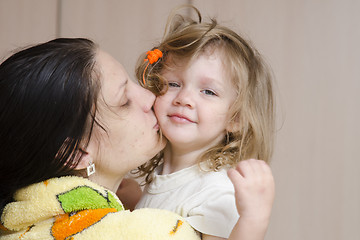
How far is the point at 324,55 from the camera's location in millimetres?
2588

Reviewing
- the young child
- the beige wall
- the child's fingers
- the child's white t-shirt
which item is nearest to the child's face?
the young child

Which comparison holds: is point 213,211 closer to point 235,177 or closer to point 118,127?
point 235,177

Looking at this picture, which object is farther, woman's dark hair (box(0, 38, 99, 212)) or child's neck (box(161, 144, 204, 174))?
child's neck (box(161, 144, 204, 174))

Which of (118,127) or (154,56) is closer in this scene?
(118,127)

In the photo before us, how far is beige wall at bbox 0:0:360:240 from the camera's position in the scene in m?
2.57

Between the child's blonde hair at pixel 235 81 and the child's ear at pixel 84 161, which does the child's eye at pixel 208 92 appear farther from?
the child's ear at pixel 84 161

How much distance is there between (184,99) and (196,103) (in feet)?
0.12

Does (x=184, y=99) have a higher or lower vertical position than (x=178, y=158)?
higher

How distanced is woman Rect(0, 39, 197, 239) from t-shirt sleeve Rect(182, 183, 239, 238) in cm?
4

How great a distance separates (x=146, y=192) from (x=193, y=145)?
23 cm

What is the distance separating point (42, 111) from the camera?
3.72 ft

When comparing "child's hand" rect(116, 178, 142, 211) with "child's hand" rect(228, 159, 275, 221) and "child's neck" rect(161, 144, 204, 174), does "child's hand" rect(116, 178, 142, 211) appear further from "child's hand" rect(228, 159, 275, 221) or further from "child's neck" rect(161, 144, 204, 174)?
"child's hand" rect(228, 159, 275, 221)

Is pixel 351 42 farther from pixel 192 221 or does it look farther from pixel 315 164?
pixel 192 221

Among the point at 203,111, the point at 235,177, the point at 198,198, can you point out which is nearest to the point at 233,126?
the point at 203,111
